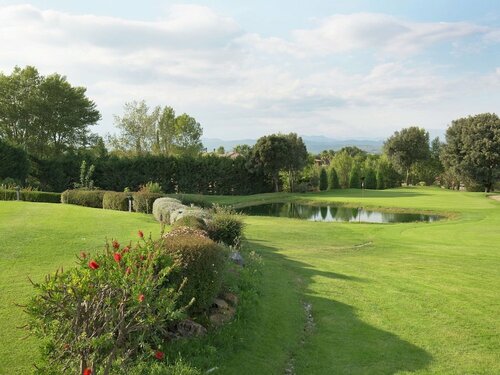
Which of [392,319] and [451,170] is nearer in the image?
[392,319]

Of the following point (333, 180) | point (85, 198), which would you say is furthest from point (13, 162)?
point (333, 180)

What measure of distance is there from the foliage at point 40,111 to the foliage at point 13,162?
6.91 m

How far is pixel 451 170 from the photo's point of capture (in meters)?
54.2

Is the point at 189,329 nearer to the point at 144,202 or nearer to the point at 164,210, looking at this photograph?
the point at 164,210

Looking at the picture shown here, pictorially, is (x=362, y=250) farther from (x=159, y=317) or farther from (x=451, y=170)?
(x=451, y=170)

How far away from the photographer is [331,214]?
36.2 m

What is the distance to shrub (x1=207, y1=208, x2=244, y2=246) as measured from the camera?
12.8 m

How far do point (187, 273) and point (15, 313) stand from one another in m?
2.40

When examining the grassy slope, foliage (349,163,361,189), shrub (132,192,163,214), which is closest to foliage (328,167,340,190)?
foliage (349,163,361,189)

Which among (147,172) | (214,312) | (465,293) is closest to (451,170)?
(147,172)

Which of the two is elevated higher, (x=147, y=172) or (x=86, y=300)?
(x=147, y=172)

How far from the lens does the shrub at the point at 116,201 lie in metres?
23.6

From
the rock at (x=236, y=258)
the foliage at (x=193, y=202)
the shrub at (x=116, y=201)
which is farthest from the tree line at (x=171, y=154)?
the rock at (x=236, y=258)

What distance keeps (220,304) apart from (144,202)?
16.5 meters
